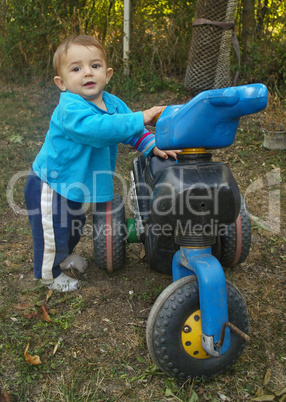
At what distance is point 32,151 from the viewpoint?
434cm

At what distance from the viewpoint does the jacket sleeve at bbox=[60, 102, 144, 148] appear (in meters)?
1.89

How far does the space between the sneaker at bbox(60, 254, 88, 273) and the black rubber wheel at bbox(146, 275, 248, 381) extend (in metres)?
1.02

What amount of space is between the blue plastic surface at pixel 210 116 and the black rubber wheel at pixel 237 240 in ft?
2.66

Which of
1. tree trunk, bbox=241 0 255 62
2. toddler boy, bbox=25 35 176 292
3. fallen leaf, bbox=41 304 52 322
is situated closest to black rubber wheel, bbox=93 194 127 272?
toddler boy, bbox=25 35 176 292

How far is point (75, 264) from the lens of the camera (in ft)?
8.61

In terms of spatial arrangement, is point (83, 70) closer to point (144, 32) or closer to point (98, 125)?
point (98, 125)

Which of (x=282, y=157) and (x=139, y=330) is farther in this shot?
(x=282, y=157)

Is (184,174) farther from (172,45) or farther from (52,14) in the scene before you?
(52,14)

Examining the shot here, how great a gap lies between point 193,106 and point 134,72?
425 centimetres

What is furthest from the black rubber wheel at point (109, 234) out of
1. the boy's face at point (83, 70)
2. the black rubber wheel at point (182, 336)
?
the black rubber wheel at point (182, 336)

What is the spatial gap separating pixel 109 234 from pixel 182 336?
0.89 m

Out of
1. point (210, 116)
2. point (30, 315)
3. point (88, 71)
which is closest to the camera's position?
point (210, 116)

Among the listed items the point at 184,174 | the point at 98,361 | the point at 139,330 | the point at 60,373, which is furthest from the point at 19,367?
the point at 184,174

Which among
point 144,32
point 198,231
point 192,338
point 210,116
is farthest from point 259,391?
point 144,32
